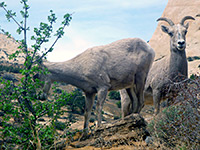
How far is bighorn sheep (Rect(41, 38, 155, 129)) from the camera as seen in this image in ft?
27.0

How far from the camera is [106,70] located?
8.52 metres

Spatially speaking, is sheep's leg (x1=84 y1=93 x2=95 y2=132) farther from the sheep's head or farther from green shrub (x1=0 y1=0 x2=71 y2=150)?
the sheep's head

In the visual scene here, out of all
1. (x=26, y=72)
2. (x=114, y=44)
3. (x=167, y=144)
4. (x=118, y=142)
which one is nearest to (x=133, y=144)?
(x=118, y=142)

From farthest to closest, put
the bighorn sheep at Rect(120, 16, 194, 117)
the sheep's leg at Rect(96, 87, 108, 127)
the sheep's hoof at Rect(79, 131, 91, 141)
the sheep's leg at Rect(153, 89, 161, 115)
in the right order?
the sheep's leg at Rect(153, 89, 161, 115) < the bighorn sheep at Rect(120, 16, 194, 117) < the sheep's leg at Rect(96, 87, 108, 127) < the sheep's hoof at Rect(79, 131, 91, 141)

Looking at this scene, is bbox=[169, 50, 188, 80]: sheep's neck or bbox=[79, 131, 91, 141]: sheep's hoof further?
bbox=[169, 50, 188, 80]: sheep's neck

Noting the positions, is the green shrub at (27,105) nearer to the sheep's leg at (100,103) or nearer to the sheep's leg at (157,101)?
the sheep's leg at (100,103)

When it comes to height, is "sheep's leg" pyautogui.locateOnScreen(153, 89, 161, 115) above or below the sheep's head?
below

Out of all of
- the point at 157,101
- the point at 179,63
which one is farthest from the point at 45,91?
the point at 179,63

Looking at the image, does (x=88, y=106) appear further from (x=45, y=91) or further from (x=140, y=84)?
(x=140, y=84)

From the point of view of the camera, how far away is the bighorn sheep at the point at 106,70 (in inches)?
324

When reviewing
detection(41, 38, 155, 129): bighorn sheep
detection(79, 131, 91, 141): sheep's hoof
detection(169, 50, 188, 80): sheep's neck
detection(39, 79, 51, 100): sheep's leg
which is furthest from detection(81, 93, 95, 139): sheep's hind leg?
detection(169, 50, 188, 80): sheep's neck

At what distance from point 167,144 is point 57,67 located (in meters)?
4.30

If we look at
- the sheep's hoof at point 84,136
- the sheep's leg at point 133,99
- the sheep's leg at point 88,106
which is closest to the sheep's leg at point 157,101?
the sheep's leg at point 133,99

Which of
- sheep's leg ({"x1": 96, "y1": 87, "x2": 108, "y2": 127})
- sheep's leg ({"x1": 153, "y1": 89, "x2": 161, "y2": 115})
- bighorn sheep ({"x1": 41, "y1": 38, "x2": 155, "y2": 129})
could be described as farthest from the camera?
sheep's leg ({"x1": 153, "y1": 89, "x2": 161, "y2": 115})
